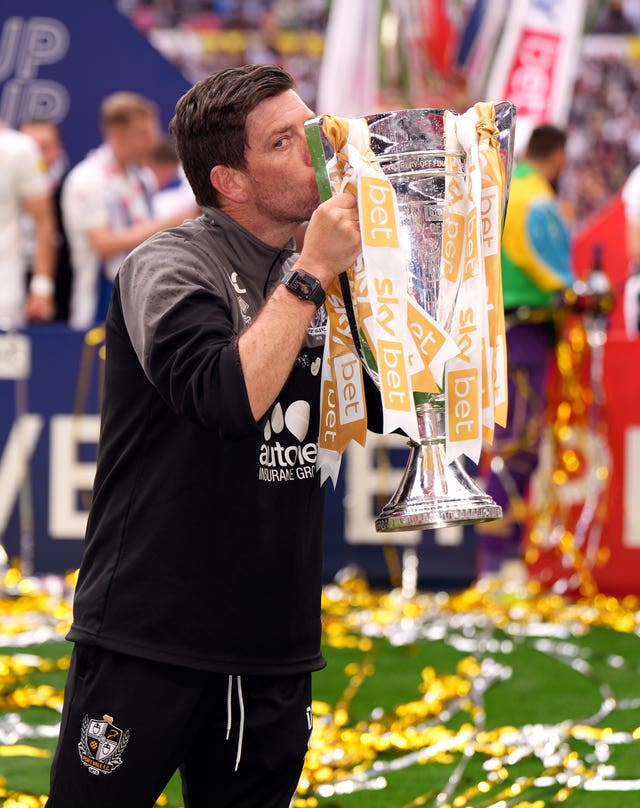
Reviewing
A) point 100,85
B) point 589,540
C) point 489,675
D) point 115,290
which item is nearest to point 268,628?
point 115,290

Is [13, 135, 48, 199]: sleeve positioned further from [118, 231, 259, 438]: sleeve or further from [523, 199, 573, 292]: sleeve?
[118, 231, 259, 438]: sleeve

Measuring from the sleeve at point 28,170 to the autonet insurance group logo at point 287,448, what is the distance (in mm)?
6222

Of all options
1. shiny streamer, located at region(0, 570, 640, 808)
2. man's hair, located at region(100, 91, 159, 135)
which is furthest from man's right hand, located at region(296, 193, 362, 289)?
man's hair, located at region(100, 91, 159, 135)

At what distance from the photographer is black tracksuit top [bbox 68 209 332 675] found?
2.42m

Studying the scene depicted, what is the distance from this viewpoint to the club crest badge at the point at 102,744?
7.80ft

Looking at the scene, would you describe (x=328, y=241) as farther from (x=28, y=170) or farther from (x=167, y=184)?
(x=167, y=184)

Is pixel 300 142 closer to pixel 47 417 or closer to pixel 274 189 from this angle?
pixel 274 189

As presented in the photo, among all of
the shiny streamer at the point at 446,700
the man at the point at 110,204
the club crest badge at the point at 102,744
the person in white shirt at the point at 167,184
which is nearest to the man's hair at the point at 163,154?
the person in white shirt at the point at 167,184

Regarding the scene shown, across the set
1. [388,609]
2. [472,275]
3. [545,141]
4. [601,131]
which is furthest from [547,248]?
[601,131]

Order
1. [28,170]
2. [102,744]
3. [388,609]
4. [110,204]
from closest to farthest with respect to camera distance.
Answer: [102,744] → [388,609] → [28,170] → [110,204]

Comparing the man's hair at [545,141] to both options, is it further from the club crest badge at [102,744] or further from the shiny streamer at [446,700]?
the club crest badge at [102,744]

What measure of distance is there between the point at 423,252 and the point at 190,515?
2.00 ft

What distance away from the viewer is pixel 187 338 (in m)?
2.27

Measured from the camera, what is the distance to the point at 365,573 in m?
7.19
